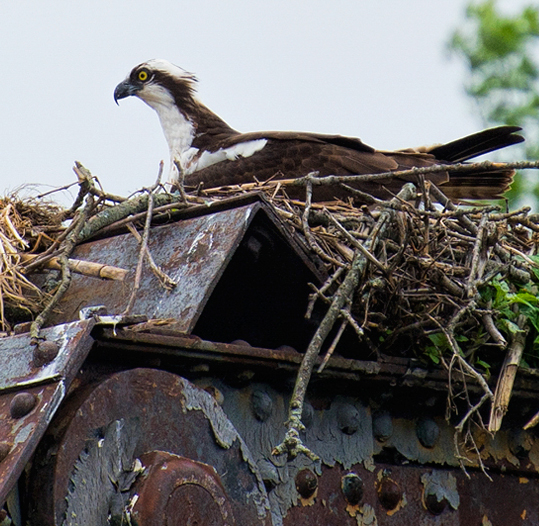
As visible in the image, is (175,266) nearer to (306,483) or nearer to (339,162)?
(306,483)

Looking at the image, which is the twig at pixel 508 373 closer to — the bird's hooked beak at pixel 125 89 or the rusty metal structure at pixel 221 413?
the rusty metal structure at pixel 221 413

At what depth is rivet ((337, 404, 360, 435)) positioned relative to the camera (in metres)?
2.80

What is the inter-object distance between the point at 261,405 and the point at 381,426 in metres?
0.56

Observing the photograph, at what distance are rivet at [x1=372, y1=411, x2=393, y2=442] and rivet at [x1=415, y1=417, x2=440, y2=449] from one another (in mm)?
152

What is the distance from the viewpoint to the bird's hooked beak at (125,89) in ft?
22.3

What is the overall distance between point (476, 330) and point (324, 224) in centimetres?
67

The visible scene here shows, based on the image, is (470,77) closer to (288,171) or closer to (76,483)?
(288,171)

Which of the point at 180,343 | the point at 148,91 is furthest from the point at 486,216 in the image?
the point at 148,91

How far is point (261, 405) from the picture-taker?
2.56 meters

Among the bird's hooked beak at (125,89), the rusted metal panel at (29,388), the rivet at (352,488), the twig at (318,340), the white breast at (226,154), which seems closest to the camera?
the rusted metal panel at (29,388)

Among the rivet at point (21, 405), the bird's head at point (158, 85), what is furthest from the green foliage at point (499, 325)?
the bird's head at point (158, 85)

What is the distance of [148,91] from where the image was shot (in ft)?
22.2

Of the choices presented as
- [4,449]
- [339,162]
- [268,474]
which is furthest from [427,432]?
[339,162]

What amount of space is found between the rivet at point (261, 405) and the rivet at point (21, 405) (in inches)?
31.9
